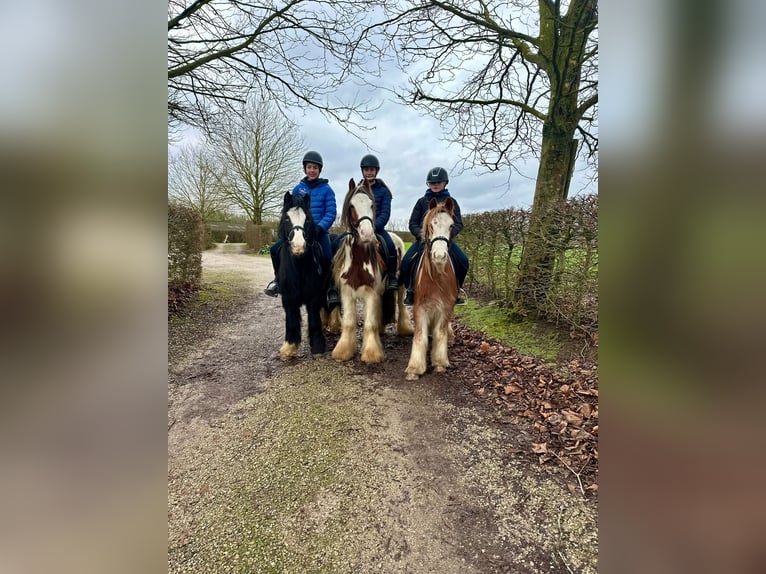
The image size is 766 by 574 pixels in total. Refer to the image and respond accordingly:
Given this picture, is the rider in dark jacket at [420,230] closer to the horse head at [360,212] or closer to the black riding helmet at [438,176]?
the black riding helmet at [438,176]

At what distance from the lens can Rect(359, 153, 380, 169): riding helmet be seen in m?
5.33

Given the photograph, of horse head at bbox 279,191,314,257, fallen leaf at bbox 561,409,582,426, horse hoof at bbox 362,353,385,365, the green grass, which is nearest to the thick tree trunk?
the green grass

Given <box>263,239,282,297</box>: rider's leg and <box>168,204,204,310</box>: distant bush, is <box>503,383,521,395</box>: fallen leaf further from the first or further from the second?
<box>168,204,204,310</box>: distant bush

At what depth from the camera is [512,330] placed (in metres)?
5.55

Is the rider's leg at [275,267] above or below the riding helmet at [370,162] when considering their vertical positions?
below

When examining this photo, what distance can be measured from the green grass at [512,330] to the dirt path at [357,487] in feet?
5.44

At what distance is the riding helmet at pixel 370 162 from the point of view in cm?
533

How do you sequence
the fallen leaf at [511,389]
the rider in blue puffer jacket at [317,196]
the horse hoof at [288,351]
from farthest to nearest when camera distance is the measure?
the rider in blue puffer jacket at [317,196] < the horse hoof at [288,351] < the fallen leaf at [511,389]

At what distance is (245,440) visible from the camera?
2842 millimetres

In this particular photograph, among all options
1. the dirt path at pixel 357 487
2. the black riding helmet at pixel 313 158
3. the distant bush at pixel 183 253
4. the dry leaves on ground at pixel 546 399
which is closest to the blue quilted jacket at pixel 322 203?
the black riding helmet at pixel 313 158

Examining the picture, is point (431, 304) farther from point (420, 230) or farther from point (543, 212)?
point (543, 212)
